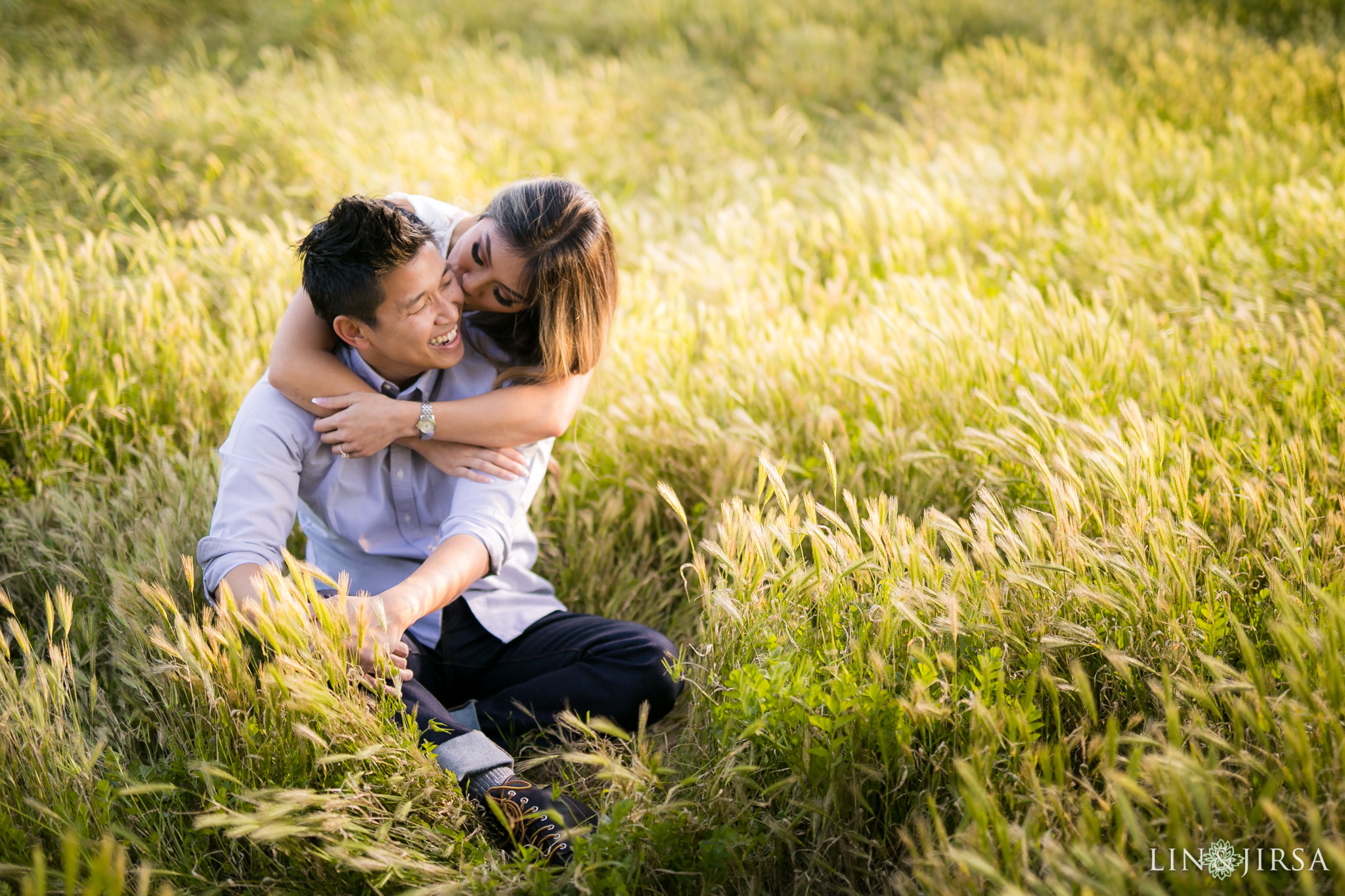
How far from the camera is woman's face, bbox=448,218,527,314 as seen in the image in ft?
6.96

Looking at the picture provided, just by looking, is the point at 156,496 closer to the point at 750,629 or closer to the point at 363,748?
the point at 363,748

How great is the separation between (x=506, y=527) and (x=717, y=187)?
368 centimetres

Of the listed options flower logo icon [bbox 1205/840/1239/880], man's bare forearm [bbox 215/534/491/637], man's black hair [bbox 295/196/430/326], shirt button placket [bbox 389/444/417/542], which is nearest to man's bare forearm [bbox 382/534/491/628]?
man's bare forearm [bbox 215/534/491/637]

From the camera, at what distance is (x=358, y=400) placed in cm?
203

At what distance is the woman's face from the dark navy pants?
78 cm

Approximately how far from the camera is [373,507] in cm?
216

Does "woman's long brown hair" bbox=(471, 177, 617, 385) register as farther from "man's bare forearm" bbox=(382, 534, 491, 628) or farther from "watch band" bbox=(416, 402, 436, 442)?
"man's bare forearm" bbox=(382, 534, 491, 628)

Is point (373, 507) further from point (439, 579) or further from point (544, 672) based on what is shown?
point (544, 672)

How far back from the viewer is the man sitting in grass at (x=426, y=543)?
5.92 ft

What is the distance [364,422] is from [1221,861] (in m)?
1.81

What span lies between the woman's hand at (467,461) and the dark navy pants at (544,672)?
35 cm

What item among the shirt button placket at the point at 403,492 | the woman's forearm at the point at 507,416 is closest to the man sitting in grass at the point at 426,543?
the shirt button placket at the point at 403,492

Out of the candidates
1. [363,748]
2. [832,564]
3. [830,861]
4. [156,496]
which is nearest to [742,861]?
[830,861]

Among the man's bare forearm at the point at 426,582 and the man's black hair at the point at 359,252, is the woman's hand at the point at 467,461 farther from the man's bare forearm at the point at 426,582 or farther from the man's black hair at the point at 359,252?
the man's black hair at the point at 359,252
